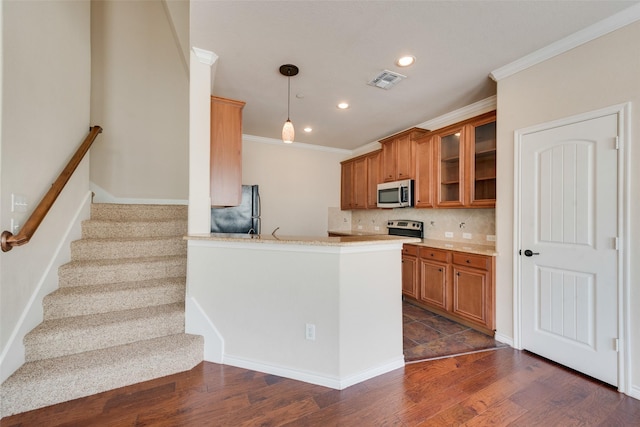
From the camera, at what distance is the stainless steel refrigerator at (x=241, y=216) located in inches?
156

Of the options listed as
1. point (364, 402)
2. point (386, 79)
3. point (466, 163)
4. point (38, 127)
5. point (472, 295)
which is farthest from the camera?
point (466, 163)

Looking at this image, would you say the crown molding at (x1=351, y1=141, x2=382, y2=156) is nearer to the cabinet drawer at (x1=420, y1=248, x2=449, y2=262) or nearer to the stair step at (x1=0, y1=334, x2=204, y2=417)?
the cabinet drawer at (x1=420, y1=248, x2=449, y2=262)

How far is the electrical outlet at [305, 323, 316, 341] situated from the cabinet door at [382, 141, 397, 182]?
3.04m

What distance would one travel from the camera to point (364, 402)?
69.7 inches

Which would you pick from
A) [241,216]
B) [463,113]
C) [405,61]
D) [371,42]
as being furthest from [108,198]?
[463,113]

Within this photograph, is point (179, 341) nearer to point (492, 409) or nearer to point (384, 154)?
point (492, 409)

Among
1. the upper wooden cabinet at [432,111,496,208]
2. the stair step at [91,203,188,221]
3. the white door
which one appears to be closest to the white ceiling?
the upper wooden cabinet at [432,111,496,208]

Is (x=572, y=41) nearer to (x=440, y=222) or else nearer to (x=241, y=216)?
(x=440, y=222)

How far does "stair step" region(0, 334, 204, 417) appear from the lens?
1.63 meters

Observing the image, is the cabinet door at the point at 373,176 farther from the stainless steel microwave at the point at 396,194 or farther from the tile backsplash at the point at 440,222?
the tile backsplash at the point at 440,222

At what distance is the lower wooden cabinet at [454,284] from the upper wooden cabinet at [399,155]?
121cm

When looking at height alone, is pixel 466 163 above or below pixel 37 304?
above

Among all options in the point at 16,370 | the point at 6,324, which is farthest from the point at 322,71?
the point at 16,370

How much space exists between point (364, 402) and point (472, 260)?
75.7 inches
